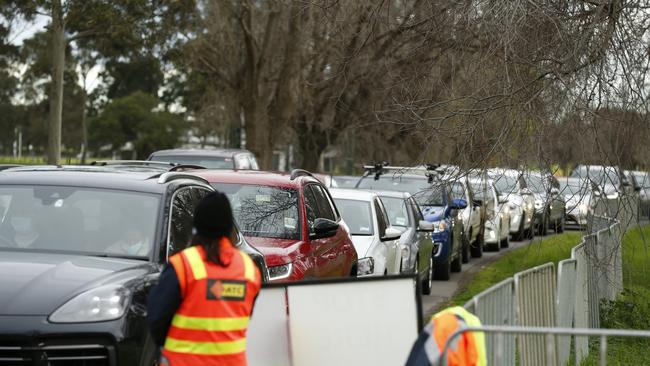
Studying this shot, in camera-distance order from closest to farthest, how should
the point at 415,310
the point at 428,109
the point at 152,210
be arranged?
the point at 415,310 < the point at 152,210 < the point at 428,109

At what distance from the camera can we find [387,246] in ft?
48.6

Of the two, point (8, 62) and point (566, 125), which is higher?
point (8, 62)

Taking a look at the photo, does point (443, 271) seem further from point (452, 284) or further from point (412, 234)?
point (412, 234)

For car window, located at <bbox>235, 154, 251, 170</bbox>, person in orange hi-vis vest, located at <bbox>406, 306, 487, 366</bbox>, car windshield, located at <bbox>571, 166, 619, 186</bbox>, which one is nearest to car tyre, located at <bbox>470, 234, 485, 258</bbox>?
car window, located at <bbox>235, 154, 251, 170</bbox>

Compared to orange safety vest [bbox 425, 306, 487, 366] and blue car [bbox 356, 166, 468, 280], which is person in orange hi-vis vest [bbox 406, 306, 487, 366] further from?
blue car [bbox 356, 166, 468, 280]

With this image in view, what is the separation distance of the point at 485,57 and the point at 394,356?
510cm

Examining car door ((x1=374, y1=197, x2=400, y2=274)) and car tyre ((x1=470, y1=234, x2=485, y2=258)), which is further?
car tyre ((x1=470, y1=234, x2=485, y2=258))

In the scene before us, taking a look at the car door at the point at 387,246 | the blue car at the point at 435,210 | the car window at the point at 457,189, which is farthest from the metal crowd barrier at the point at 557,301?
the blue car at the point at 435,210

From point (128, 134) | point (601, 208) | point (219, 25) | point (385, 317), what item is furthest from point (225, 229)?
point (128, 134)

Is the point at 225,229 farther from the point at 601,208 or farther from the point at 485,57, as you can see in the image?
the point at 601,208

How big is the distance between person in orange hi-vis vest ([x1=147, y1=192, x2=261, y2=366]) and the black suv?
1230 millimetres

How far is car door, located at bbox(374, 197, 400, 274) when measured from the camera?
14.7m

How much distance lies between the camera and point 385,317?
21.4 feet

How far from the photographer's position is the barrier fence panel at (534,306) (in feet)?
24.2
